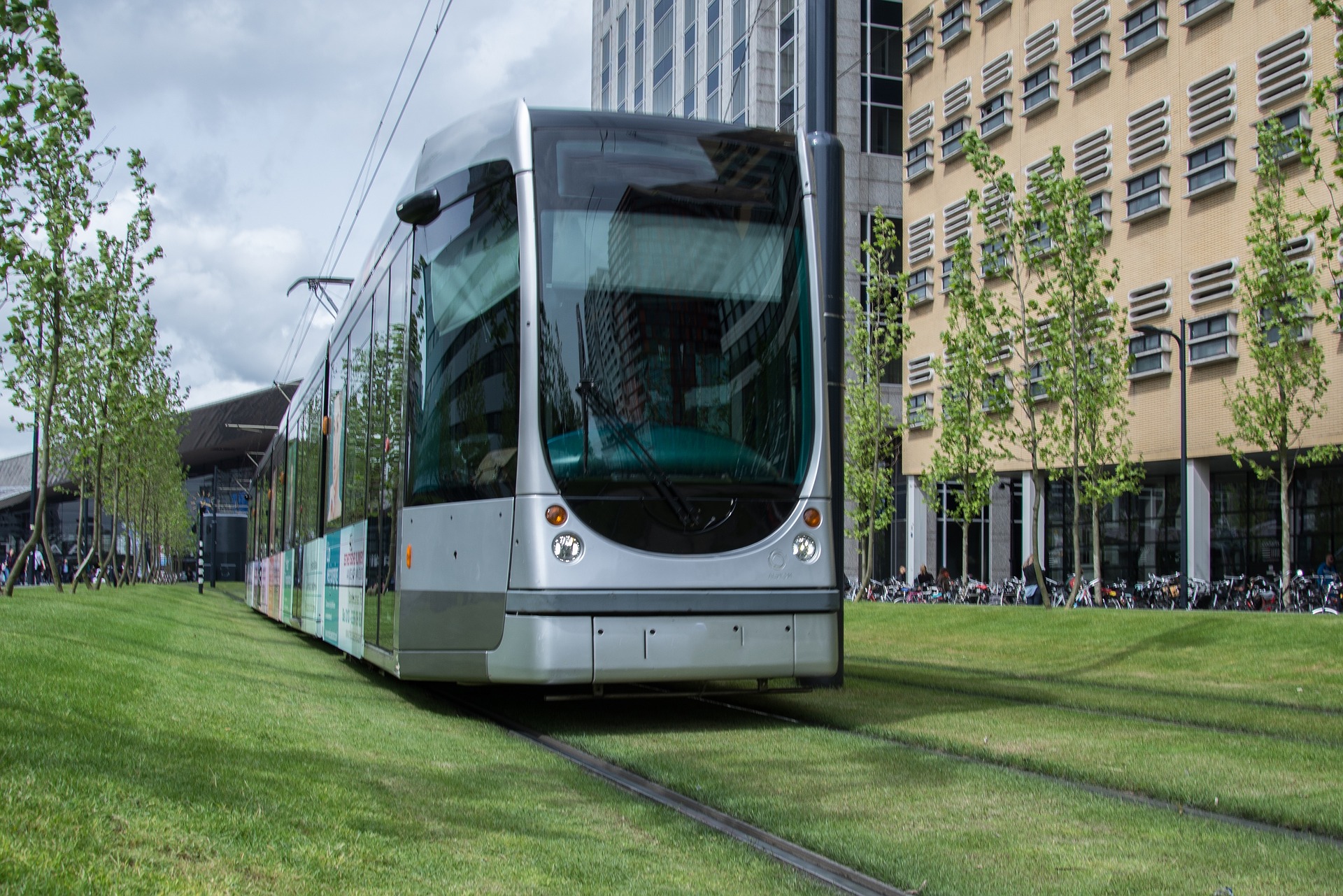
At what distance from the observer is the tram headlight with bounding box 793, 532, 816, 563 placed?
9109 mm

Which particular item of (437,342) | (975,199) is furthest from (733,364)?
(975,199)

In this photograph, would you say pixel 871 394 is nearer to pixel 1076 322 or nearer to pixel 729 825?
pixel 1076 322

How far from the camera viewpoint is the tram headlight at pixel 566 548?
866 centimetres

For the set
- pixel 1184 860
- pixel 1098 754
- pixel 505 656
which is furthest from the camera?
pixel 505 656

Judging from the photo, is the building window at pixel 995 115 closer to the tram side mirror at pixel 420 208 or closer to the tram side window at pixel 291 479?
the tram side window at pixel 291 479

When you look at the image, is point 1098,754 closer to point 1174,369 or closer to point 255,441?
point 1174,369

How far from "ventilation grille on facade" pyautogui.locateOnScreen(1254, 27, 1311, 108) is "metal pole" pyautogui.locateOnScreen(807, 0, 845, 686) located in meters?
21.8

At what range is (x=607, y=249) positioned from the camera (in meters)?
9.04

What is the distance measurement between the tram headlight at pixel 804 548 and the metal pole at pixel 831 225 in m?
0.17

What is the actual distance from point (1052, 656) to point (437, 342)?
1167 cm

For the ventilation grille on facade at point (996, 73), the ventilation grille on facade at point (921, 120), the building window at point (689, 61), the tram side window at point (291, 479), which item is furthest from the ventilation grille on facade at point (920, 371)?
the tram side window at point (291, 479)

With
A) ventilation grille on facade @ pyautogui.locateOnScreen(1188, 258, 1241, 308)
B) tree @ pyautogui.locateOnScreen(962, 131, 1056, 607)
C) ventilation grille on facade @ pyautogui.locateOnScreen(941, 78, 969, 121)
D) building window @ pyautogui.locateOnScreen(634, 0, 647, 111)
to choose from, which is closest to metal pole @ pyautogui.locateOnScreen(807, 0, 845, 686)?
tree @ pyautogui.locateOnScreen(962, 131, 1056, 607)

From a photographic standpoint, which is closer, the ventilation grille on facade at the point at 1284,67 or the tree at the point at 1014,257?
the tree at the point at 1014,257

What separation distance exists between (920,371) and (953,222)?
17.0ft
